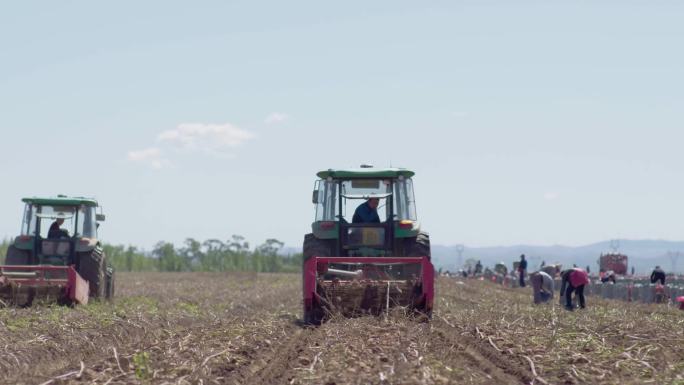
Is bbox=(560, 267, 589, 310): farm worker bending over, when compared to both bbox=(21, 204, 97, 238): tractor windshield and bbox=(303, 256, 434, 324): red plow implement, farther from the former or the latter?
bbox=(21, 204, 97, 238): tractor windshield

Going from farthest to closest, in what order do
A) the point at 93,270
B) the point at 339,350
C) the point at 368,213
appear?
1. the point at 93,270
2. the point at 368,213
3. the point at 339,350

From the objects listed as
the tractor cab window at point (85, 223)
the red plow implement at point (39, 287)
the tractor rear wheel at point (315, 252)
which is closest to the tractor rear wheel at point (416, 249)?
the tractor rear wheel at point (315, 252)

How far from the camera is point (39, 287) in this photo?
60.1 feet

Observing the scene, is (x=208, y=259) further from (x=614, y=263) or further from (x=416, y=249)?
(x=416, y=249)

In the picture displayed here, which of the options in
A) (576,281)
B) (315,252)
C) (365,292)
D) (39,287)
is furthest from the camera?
(576,281)

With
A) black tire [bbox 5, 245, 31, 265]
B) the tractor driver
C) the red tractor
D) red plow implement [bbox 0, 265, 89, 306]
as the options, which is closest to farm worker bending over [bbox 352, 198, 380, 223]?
red plow implement [bbox 0, 265, 89, 306]

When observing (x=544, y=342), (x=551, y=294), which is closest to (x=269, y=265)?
(x=551, y=294)

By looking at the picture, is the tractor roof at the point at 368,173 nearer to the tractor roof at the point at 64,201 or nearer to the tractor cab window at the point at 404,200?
the tractor cab window at the point at 404,200

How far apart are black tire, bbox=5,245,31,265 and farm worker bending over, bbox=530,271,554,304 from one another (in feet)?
36.5

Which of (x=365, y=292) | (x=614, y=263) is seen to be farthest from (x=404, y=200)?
(x=614, y=263)

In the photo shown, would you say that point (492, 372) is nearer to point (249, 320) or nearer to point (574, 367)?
point (574, 367)

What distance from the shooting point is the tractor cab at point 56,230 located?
20.6 metres

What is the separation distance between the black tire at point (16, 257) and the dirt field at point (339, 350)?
4036mm

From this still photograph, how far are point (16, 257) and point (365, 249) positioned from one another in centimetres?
780
